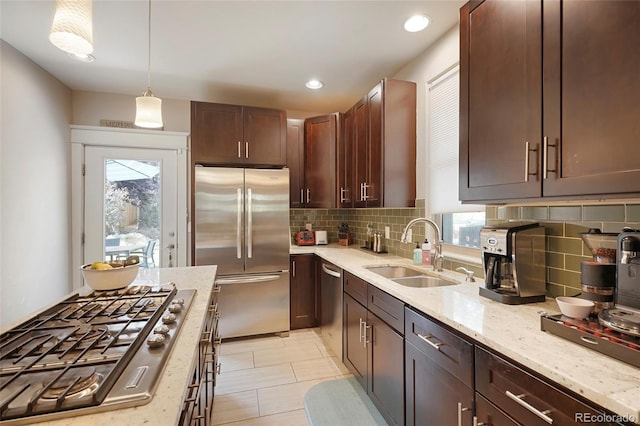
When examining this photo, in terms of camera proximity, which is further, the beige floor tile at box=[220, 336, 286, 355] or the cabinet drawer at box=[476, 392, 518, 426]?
the beige floor tile at box=[220, 336, 286, 355]

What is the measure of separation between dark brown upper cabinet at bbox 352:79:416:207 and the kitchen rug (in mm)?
1459

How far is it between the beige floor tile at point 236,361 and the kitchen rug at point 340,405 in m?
0.69

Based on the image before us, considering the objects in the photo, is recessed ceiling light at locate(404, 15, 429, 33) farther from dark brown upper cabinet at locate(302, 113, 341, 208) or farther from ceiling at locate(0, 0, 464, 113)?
dark brown upper cabinet at locate(302, 113, 341, 208)

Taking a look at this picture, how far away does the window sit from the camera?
6.84 ft

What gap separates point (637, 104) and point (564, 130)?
21 centimetres

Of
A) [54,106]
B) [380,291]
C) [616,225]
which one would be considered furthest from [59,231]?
[616,225]

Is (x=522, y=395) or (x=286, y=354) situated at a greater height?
(x=522, y=395)

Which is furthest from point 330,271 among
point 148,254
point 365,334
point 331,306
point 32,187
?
point 32,187

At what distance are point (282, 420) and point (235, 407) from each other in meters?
0.36

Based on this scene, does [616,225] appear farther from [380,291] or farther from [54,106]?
[54,106]

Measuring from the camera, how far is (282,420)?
191 centimetres

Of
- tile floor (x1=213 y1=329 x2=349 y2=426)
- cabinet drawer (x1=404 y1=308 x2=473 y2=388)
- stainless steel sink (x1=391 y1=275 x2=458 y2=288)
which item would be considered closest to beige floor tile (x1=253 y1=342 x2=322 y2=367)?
tile floor (x1=213 y1=329 x2=349 y2=426)

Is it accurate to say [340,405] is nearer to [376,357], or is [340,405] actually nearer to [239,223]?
[376,357]

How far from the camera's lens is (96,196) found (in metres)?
3.25
